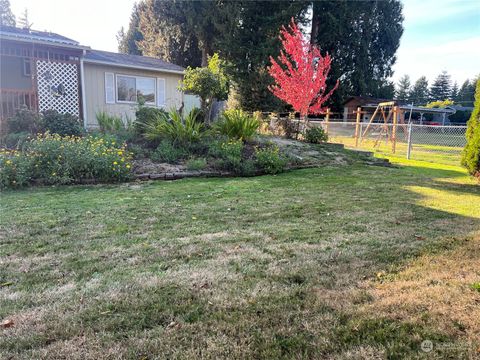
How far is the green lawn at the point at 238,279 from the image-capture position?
188cm

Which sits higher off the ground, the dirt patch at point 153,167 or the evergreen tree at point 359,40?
the evergreen tree at point 359,40

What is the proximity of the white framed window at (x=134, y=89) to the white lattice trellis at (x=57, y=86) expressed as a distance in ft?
6.54

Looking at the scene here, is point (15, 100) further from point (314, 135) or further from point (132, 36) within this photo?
point (132, 36)

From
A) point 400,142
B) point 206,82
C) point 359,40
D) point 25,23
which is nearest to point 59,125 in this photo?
point 206,82

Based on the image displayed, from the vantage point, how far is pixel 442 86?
2665 inches

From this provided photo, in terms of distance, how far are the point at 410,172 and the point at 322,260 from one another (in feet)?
22.3

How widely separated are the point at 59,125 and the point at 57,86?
290 centimetres

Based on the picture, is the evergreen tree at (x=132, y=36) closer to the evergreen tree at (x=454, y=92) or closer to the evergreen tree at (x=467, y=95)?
the evergreen tree at (x=467, y=95)

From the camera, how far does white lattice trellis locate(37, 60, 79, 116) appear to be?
451 inches

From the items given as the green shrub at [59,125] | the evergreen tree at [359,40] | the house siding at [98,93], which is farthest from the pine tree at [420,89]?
the green shrub at [59,125]

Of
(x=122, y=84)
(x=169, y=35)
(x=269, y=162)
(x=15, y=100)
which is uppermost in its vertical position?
(x=169, y=35)

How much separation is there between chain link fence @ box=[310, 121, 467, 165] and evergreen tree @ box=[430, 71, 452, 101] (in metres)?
53.0

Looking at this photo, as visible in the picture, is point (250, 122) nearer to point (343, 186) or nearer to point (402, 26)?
point (343, 186)

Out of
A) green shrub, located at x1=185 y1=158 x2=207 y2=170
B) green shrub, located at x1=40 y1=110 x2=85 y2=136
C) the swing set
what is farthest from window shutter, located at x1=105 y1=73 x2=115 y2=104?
the swing set
